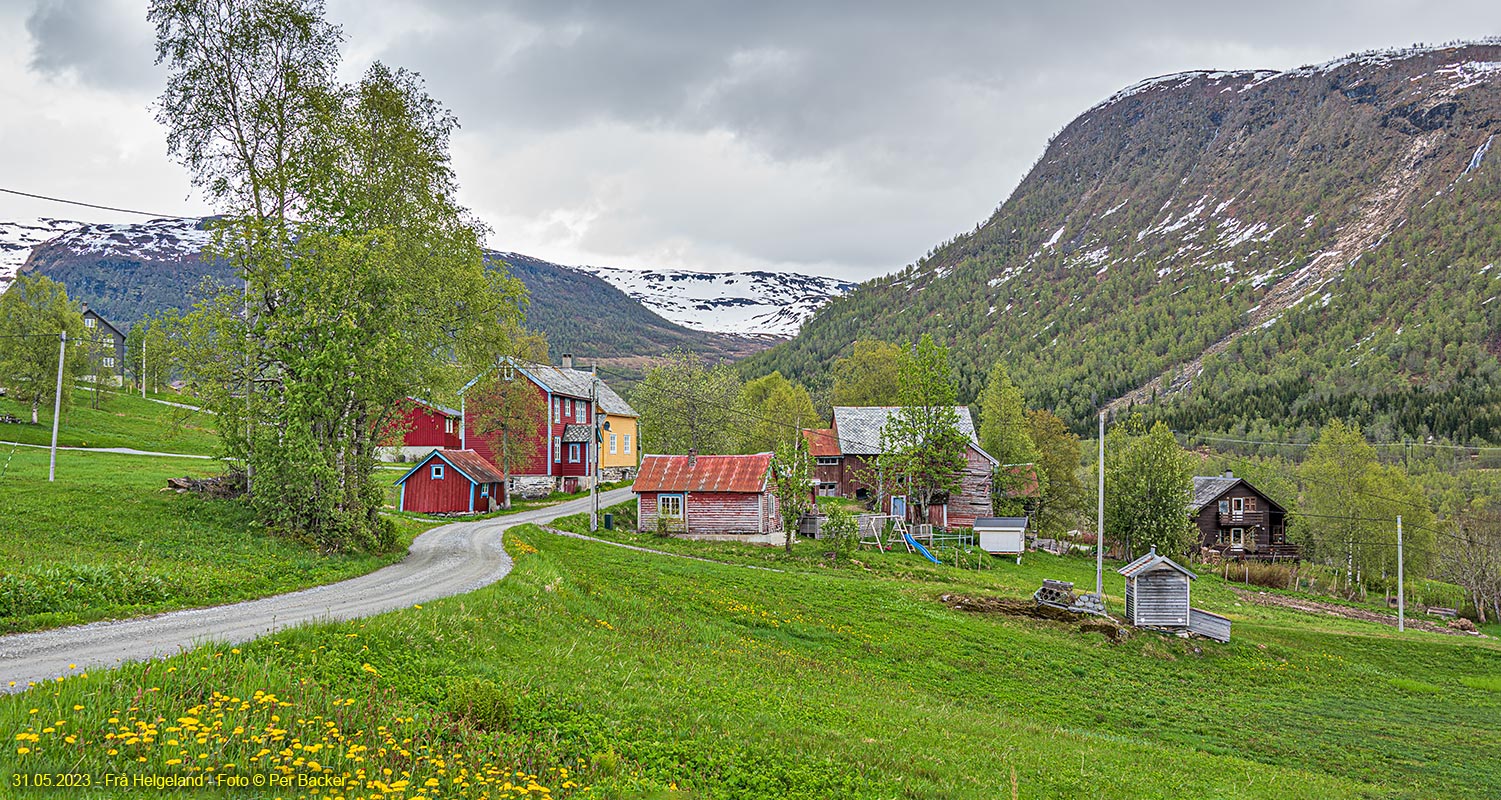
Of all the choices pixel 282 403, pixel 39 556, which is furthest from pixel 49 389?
pixel 39 556

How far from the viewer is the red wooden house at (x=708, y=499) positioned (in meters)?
47.8

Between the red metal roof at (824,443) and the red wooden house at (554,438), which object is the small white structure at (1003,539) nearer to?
the red metal roof at (824,443)

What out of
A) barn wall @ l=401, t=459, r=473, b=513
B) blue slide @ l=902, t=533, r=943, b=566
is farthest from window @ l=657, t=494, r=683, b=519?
blue slide @ l=902, t=533, r=943, b=566

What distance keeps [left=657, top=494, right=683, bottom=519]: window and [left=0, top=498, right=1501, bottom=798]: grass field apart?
1644 cm

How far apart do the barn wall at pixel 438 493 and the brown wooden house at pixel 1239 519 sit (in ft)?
216

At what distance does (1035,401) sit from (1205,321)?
223 feet

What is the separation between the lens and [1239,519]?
7319cm

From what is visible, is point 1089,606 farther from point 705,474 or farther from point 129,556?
point 129,556

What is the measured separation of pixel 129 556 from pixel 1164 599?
3513 cm

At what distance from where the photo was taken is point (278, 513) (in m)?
23.1

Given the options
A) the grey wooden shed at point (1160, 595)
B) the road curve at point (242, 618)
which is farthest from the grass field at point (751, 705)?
the grey wooden shed at point (1160, 595)

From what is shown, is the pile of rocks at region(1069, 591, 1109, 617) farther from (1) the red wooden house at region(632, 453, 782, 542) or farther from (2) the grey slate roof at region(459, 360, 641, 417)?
(2) the grey slate roof at region(459, 360, 641, 417)

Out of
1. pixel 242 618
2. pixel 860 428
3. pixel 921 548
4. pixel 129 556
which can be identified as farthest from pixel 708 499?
pixel 242 618

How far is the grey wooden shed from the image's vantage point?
31250 mm
